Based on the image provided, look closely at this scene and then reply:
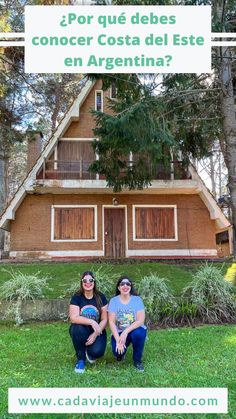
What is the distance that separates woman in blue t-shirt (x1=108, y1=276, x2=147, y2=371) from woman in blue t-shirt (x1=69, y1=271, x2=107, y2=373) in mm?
A: 146

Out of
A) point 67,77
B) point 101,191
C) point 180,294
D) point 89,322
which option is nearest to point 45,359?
point 89,322

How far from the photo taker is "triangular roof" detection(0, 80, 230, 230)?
15.3 m

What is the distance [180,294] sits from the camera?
8.38 meters

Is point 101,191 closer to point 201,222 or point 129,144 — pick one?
point 201,222

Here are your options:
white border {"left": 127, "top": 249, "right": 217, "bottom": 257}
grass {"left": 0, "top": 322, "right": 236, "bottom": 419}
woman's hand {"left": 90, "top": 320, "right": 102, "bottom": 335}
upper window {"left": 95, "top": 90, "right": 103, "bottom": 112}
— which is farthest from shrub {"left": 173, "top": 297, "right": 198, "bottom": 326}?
upper window {"left": 95, "top": 90, "right": 103, "bottom": 112}

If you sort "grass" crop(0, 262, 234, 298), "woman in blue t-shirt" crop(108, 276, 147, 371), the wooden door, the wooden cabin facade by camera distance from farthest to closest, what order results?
the wooden door → the wooden cabin facade → "grass" crop(0, 262, 234, 298) → "woman in blue t-shirt" crop(108, 276, 147, 371)

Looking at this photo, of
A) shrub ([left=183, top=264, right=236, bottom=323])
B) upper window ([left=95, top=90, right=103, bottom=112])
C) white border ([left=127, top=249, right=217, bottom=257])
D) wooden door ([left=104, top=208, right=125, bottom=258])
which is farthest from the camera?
upper window ([left=95, top=90, right=103, bottom=112])

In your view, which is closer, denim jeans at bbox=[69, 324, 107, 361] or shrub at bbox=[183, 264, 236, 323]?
denim jeans at bbox=[69, 324, 107, 361]

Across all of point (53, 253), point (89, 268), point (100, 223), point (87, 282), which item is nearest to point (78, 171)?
point (100, 223)

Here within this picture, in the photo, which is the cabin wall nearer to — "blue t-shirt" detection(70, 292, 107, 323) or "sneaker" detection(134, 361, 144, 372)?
"blue t-shirt" detection(70, 292, 107, 323)

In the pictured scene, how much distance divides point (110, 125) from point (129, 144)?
0.72 meters

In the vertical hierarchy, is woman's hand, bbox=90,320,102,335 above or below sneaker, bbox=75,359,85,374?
above

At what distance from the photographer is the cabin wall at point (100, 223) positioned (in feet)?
52.1

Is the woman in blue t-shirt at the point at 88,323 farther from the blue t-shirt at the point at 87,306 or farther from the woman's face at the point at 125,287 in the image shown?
the woman's face at the point at 125,287
